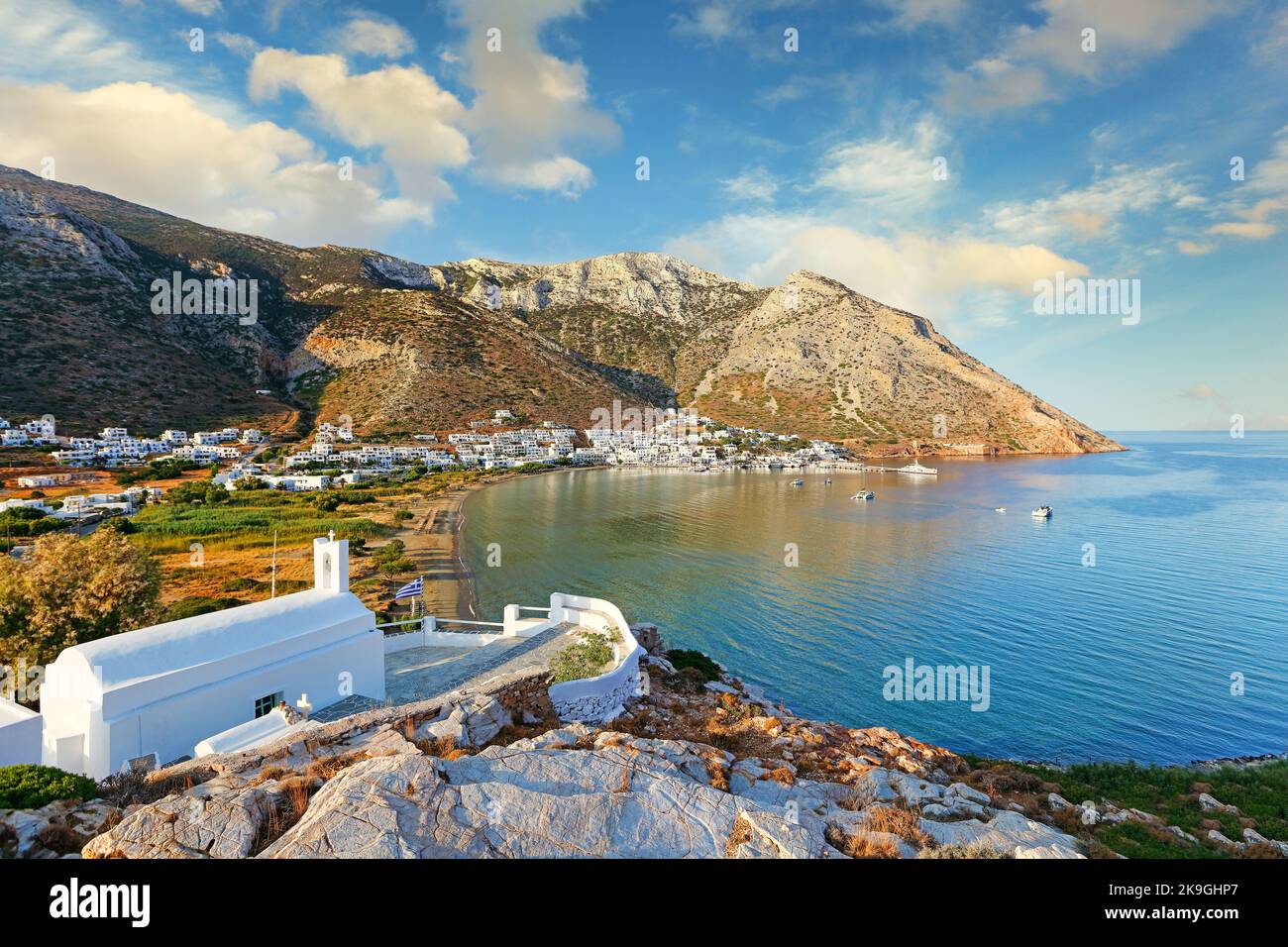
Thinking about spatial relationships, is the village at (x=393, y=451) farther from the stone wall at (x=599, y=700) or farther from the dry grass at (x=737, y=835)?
the dry grass at (x=737, y=835)

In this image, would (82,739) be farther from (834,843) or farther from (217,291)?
(217,291)

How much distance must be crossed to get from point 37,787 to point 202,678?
3432 millimetres

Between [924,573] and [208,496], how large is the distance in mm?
58632

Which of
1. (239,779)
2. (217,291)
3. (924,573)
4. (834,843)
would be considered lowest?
(924,573)

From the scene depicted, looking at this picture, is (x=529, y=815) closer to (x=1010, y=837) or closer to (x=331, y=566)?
(x=1010, y=837)

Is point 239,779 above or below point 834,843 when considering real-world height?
above

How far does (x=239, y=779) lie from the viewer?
786cm

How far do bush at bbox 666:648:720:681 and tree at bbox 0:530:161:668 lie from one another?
16.2 m

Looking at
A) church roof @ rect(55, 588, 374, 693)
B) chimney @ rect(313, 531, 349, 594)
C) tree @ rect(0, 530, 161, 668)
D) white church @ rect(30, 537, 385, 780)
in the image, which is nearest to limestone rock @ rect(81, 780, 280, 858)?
white church @ rect(30, 537, 385, 780)

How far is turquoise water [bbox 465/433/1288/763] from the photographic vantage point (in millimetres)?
20938

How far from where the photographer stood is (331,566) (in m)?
14.6

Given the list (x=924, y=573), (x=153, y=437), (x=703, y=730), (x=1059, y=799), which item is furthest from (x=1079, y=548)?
(x=153, y=437)

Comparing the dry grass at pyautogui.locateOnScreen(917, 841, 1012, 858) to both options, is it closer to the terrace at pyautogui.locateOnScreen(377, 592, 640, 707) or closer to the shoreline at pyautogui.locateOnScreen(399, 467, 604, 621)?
the terrace at pyautogui.locateOnScreen(377, 592, 640, 707)

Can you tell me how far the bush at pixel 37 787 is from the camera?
7484 millimetres
